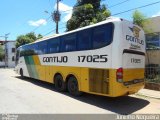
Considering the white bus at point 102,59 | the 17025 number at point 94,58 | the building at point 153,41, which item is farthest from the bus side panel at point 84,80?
the building at point 153,41

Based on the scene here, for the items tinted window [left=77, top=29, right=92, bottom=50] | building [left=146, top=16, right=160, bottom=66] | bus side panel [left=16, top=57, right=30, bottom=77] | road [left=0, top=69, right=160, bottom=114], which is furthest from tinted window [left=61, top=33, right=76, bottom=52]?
bus side panel [left=16, top=57, right=30, bottom=77]

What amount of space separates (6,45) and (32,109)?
61.8 m

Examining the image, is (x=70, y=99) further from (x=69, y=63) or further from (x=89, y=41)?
(x=89, y=41)

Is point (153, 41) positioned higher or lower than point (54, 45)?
higher

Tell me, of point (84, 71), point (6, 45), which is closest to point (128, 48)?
point (84, 71)

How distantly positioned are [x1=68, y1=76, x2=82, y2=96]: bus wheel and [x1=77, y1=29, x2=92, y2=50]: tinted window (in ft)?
5.47

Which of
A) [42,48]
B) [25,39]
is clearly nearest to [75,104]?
[42,48]

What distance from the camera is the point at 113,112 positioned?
8.66m

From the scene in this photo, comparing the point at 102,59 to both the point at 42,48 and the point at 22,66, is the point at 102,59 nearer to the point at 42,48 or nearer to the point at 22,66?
the point at 42,48

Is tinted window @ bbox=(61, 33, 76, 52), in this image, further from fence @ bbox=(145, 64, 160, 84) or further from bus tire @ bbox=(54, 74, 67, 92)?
fence @ bbox=(145, 64, 160, 84)

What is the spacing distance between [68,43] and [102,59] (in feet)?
10.4

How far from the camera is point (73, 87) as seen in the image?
11.8 m

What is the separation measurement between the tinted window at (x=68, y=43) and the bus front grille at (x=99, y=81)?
2.07 metres

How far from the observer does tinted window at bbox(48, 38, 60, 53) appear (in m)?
13.3
